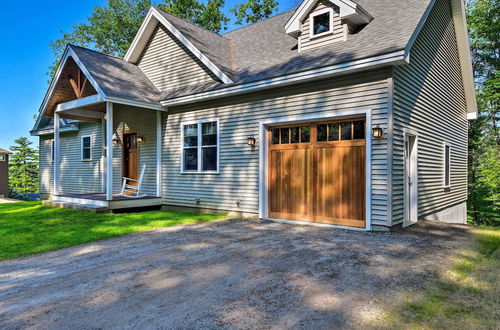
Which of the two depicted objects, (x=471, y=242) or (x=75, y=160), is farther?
(x=75, y=160)

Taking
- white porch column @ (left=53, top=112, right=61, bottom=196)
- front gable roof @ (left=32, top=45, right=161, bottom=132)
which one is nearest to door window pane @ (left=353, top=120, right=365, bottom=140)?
front gable roof @ (left=32, top=45, right=161, bottom=132)

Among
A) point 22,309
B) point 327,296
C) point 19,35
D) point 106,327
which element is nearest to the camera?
point 106,327

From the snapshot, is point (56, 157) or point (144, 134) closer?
point (56, 157)

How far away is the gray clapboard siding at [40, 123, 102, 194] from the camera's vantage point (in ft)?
42.5

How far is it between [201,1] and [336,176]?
21.2 metres

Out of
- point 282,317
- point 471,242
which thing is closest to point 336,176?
point 471,242

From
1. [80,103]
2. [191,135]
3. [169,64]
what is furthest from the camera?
[169,64]

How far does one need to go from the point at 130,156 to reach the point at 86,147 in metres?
3.62

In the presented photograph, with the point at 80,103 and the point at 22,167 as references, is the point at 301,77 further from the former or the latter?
the point at 22,167

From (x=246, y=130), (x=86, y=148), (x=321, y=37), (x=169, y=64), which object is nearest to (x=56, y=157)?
(x=86, y=148)

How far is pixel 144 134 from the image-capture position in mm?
10570

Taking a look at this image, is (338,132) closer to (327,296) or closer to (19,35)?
(327,296)

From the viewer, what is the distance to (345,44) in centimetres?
712

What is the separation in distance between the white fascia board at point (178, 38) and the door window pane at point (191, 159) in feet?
7.59
